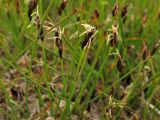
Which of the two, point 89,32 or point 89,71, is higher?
point 89,32

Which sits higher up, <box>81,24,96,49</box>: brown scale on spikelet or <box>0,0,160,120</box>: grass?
<box>81,24,96,49</box>: brown scale on spikelet

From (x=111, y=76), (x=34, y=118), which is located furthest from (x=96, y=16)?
(x=34, y=118)

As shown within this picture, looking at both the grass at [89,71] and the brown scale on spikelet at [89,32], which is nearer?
the brown scale on spikelet at [89,32]

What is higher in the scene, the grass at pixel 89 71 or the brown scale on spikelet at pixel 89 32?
the brown scale on spikelet at pixel 89 32

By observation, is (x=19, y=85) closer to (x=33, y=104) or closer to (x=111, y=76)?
(x=33, y=104)

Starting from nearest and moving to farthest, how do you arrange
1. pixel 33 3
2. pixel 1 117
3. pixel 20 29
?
1. pixel 33 3
2. pixel 1 117
3. pixel 20 29

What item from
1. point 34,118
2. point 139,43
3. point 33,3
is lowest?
point 34,118

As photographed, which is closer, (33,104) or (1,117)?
Result: (1,117)

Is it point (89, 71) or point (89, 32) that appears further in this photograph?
point (89, 71)

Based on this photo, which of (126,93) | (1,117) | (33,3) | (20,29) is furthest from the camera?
(20,29)

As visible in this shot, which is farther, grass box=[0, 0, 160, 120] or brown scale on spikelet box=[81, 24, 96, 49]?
grass box=[0, 0, 160, 120]

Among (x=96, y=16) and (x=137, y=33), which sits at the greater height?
(x=96, y=16)
